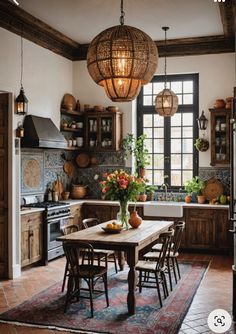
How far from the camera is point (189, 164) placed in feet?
31.0

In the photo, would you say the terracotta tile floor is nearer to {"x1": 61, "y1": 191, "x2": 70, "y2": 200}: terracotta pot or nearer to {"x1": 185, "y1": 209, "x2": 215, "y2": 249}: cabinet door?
{"x1": 185, "y1": 209, "x2": 215, "y2": 249}: cabinet door

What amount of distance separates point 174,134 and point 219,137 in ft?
3.47

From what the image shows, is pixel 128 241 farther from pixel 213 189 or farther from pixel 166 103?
pixel 213 189

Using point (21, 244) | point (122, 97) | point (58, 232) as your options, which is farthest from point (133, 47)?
point (58, 232)

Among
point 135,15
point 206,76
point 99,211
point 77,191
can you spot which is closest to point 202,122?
point 206,76

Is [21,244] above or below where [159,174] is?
below

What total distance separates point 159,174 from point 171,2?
12.3ft

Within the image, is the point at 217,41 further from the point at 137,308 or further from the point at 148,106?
the point at 137,308

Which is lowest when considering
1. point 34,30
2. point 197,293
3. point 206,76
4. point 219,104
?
point 197,293

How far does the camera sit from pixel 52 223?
311 inches

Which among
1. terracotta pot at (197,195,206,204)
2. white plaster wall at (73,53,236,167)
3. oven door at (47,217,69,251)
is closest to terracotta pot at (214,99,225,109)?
white plaster wall at (73,53,236,167)

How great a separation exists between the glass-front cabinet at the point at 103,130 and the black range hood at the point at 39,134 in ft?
4.13

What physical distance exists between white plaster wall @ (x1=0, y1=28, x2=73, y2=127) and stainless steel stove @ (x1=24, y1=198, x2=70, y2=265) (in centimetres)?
155

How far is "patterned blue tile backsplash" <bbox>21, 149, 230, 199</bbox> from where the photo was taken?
26.8ft
